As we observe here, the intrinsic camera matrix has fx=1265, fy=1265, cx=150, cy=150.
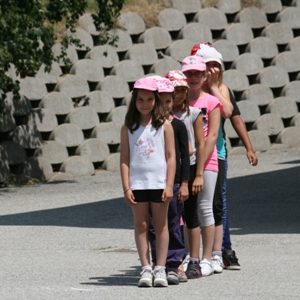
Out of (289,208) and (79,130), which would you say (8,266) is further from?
(79,130)

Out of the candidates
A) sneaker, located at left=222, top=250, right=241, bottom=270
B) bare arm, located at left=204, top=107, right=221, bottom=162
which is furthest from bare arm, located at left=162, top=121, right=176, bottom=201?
sneaker, located at left=222, top=250, right=241, bottom=270

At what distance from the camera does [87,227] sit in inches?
622

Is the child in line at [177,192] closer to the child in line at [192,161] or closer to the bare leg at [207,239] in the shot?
the child in line at [192,161]

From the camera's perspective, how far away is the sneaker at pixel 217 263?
36.2 feet

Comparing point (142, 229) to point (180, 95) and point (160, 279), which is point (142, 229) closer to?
point (160, 279)

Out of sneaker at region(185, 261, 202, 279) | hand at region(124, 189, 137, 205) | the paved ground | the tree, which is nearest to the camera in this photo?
the paved ground

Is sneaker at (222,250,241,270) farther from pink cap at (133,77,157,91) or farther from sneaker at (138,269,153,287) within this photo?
pink cap at (133,77,157,91)

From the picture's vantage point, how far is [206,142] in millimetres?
10883

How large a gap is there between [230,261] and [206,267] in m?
0.41

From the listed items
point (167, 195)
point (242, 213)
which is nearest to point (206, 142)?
point (167, 195)

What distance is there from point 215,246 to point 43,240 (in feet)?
11.1

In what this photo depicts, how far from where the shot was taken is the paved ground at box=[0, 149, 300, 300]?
9.97m

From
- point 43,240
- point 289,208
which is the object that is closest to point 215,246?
point 43,240

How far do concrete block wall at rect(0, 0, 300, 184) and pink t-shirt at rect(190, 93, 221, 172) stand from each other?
1331cm
